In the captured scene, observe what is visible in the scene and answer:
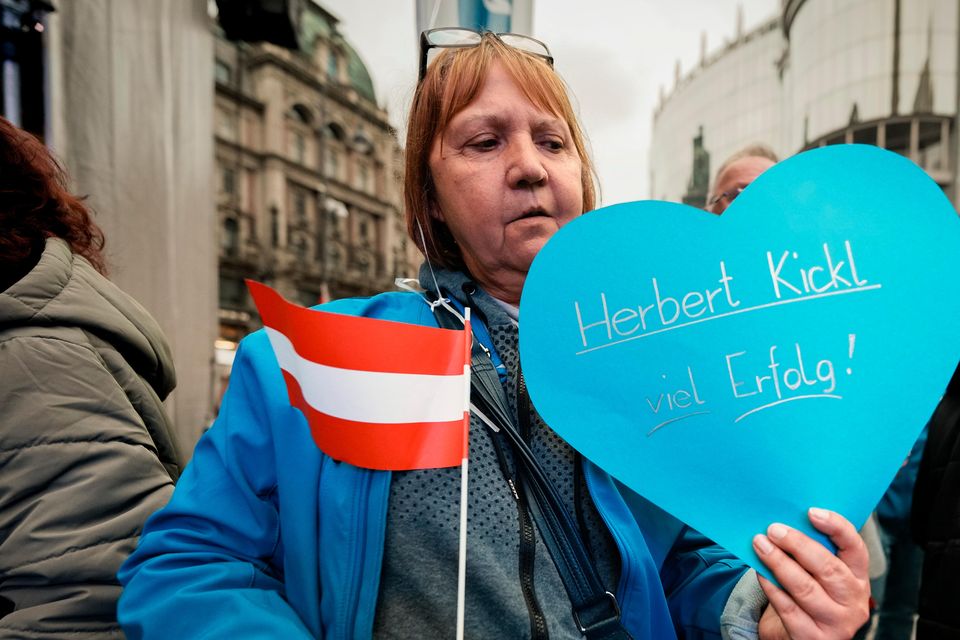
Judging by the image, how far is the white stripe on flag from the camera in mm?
772

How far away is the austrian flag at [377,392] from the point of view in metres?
0.77

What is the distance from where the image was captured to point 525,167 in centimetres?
94

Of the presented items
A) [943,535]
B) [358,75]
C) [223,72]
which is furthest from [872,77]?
[943,535]

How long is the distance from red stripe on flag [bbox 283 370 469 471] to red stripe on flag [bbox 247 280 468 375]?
7 centimetres

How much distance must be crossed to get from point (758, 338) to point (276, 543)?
0.70 m

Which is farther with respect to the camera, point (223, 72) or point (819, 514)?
point (223, 72)

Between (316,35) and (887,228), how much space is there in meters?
32.3

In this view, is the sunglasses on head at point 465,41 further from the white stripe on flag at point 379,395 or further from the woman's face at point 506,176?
the white stripe on flag at point 379,395

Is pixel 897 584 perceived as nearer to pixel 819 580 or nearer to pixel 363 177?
pixel 819 580

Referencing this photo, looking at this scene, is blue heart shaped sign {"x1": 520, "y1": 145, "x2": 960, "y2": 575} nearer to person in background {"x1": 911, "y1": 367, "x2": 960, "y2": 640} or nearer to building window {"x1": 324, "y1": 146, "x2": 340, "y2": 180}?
person in background {"x1": 911, "y1": 367, "x2": 960, "y2": 640}

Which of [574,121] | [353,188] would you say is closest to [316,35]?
[353,188]

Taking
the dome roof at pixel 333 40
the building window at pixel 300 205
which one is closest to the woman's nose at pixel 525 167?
the building window at pixel 300 205

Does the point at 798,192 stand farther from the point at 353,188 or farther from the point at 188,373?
the point at 353,188

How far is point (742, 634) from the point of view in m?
0.77
